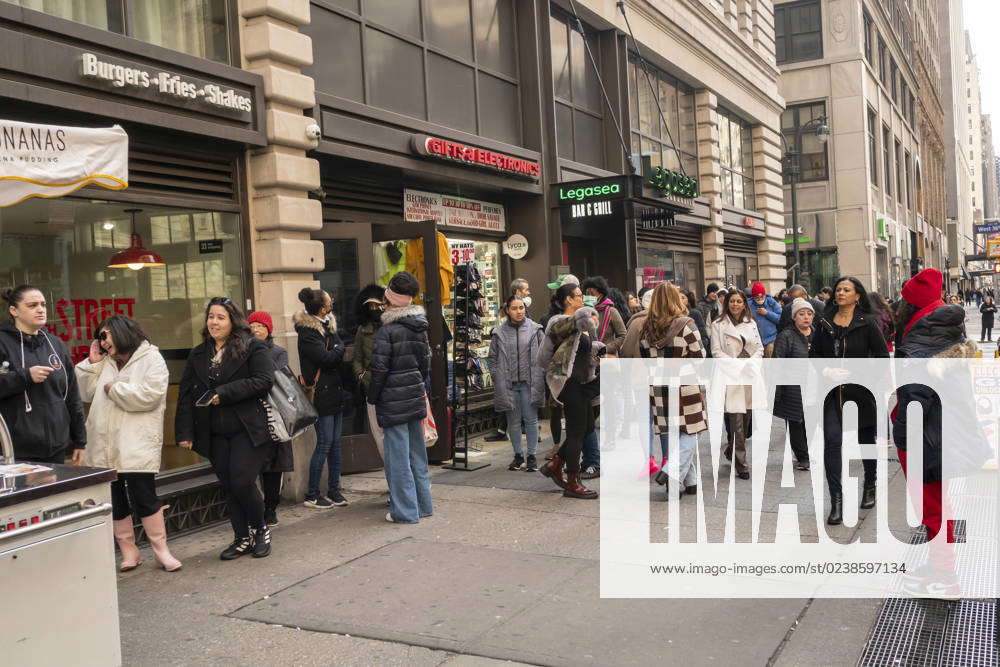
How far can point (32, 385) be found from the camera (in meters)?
5.50

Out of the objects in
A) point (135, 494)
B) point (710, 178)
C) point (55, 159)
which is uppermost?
point (710, 178)

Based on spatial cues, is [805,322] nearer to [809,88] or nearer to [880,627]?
[880,627]

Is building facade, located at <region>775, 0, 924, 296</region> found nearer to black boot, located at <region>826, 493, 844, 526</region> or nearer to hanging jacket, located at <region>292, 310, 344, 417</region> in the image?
black boot, located at <region>826, 493, 844, 526</region>

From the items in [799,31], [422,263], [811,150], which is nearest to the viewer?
[422,263]

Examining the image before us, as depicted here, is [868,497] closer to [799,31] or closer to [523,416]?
[523,416]

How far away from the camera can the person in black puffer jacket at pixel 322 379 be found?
7.93 m

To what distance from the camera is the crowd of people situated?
5.60 m

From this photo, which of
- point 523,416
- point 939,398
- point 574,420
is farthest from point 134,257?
point 939,398

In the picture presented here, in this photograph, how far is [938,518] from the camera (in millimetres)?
5375

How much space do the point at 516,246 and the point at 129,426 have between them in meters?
8.26

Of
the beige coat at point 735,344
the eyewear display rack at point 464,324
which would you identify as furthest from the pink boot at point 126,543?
the beige coat at point 735,344

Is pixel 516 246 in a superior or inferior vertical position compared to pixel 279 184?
inferior

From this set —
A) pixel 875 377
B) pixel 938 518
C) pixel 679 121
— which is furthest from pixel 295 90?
pixel 679 121

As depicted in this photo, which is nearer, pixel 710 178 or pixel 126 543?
pixel 126 543
